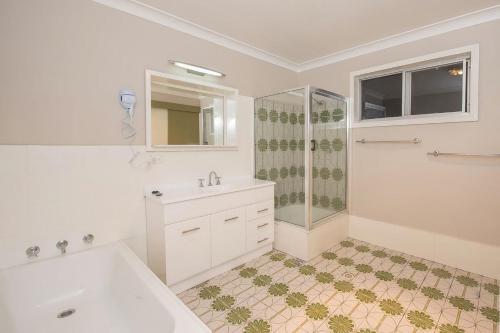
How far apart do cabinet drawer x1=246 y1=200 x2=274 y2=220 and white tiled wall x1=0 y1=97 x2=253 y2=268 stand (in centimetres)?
75

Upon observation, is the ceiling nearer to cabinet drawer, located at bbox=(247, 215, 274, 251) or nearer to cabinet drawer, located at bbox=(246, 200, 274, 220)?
cabinet drawer, located at bbox=(246, 200, 274, 220)

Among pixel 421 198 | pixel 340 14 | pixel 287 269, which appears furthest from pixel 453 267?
pixel 340 14

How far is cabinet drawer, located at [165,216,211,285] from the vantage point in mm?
1952

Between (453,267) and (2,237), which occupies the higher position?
(2,237)

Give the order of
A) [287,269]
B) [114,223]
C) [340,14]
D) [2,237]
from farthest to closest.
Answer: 1. [287,269]
2. [340,14]
3. [114,223]
4. [2,237]

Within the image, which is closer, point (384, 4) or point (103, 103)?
point (103, 103)

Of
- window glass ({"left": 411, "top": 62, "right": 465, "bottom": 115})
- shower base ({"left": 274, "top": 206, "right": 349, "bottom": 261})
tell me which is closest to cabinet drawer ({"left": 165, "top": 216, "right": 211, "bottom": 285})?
shower base ({"left": 274, "top": 206, "right": 349, "bottom": 261})

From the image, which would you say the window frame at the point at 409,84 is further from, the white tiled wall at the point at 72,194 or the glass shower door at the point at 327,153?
the white tiled wall at the point at 72,194

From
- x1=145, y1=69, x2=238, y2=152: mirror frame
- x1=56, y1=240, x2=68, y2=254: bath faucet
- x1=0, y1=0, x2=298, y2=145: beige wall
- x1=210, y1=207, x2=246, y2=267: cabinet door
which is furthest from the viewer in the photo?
x1=210, y1=207, x2=246, y2=267: cabinet door

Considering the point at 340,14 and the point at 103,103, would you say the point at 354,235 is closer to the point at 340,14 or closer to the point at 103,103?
the point at 340,14

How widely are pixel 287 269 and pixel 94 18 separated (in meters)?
2.67

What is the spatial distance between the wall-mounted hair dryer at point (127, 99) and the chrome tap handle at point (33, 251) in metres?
1.14

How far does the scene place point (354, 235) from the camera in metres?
3.17

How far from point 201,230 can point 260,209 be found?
29.3 inches
